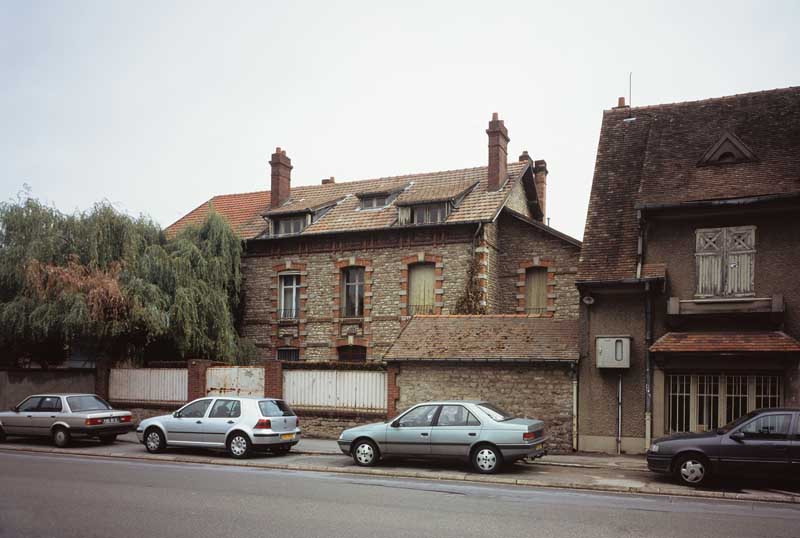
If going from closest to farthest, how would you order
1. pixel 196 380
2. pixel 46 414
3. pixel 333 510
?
pixel 333 510 < pixel 46 414 < pixel 196 380

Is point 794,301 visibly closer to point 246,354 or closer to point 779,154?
point 779,154

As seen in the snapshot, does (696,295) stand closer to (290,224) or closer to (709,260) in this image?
(709,260)

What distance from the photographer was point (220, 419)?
17188mm

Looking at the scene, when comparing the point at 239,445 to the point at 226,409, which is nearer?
the point at 239,445

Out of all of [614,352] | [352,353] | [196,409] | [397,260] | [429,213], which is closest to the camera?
[614,352]

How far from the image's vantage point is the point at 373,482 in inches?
527

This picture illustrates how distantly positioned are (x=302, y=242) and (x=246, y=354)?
5068 mm

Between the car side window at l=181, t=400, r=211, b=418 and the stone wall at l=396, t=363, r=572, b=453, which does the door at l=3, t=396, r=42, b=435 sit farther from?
the stone wall at l=396, t=363, r=572, b=453

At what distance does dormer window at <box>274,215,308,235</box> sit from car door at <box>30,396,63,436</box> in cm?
1318

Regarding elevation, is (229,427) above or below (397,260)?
below

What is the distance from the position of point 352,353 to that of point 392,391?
934 centimetres

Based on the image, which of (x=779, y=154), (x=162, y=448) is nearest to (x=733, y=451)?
(x=779, y=154)

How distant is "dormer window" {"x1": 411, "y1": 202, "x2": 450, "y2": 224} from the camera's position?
2777cm

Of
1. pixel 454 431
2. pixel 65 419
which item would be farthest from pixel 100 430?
pixel 454 431
